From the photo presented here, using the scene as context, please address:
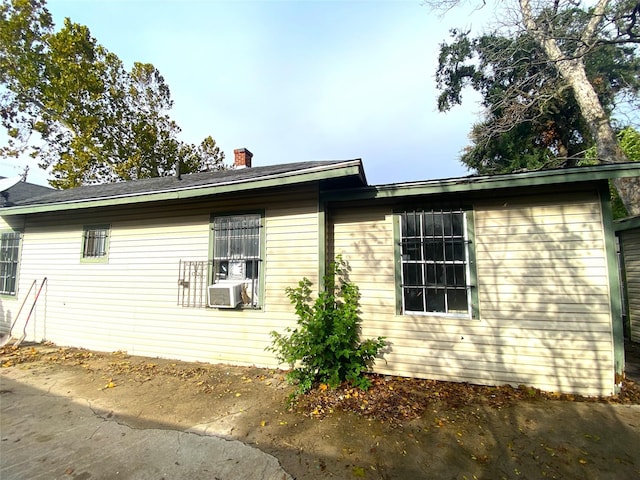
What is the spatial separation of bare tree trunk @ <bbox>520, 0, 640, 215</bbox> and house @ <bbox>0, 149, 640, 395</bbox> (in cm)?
748

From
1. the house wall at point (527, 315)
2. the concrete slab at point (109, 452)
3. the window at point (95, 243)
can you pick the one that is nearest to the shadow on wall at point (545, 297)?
the house wall at point (527, 315)

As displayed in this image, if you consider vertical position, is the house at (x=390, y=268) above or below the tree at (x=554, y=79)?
below

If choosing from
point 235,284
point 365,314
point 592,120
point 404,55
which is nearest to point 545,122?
point 592,120

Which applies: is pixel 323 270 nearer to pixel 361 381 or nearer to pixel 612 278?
pixel 361 381

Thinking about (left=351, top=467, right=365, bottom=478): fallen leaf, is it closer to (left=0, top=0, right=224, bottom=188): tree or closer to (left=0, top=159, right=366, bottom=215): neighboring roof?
(left=0, top=159, right=366, bottom=215): neighboring roof

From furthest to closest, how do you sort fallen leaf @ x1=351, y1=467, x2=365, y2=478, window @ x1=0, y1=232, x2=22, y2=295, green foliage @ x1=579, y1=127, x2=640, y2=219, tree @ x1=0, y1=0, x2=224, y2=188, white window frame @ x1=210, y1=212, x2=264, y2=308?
tree @ x1=0, y1=0, x2=224, y2=188
green foliage @ x1=579, y1=127, x2=640, y2=219
window @ x1=0, y1=232, x2=22, y2=295
white window frame @ x1=210, y1=212, x2=264, y2=308
fallen leaf @ x1=351, y1=467, x2=365, y2=478

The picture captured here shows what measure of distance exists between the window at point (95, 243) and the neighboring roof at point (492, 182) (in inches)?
197

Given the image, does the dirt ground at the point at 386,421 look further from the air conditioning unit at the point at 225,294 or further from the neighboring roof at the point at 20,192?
the neighboring roof at the point at 20,192

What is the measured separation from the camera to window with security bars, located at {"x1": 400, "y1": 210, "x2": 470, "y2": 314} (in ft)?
14.3

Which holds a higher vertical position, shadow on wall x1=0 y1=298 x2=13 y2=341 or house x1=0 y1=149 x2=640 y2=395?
house x1=0 y1=149 x2=640 y2=395

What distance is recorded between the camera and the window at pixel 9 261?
7.33 metres

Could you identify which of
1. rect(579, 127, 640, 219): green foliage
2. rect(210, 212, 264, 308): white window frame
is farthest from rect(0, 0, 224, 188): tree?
rect(579, 127, 640, 219): green foliage

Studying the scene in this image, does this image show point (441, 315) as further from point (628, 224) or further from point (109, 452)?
point (628, 224)

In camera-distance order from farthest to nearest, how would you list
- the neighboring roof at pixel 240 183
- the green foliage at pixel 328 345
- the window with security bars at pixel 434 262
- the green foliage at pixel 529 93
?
the green foliage at pixel 529 93 → the window with security bars at pixel 434 262 → the neighboring roof at pixel 240 183 → the green foliage at pixel 328 345
